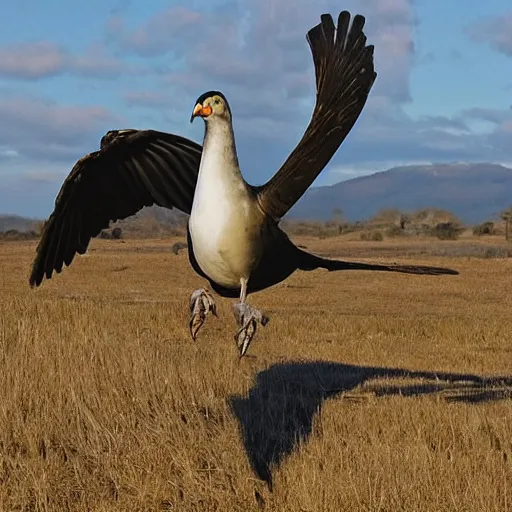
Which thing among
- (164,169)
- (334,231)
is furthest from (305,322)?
(334,231)

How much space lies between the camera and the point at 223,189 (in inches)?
148

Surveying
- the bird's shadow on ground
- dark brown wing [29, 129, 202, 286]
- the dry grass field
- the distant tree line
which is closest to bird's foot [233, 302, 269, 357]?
dark brown wing [29, 129, 202, 286]

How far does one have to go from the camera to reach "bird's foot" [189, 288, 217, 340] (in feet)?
12.9

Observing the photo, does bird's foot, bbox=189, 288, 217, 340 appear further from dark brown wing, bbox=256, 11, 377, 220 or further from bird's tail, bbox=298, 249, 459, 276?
bird's tail, bbox=298, 249, 459, 276

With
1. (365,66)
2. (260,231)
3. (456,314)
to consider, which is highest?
(365,66)

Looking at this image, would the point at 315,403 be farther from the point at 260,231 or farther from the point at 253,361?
the point at 260,231

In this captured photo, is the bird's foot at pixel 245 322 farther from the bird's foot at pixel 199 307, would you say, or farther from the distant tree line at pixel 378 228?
the distant tree line at pixel 378 228

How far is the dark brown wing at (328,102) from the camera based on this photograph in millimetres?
4031

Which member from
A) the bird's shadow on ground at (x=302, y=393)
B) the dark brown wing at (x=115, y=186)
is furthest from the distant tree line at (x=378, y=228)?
the dark brown wing at (x=115, y=186)

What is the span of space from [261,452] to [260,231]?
4.52 m

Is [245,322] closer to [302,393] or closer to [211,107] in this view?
[211,107]

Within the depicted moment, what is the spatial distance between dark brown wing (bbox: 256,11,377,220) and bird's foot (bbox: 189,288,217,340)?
0.46 m

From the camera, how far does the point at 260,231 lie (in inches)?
155

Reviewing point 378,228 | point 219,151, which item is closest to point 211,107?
point 219,151
